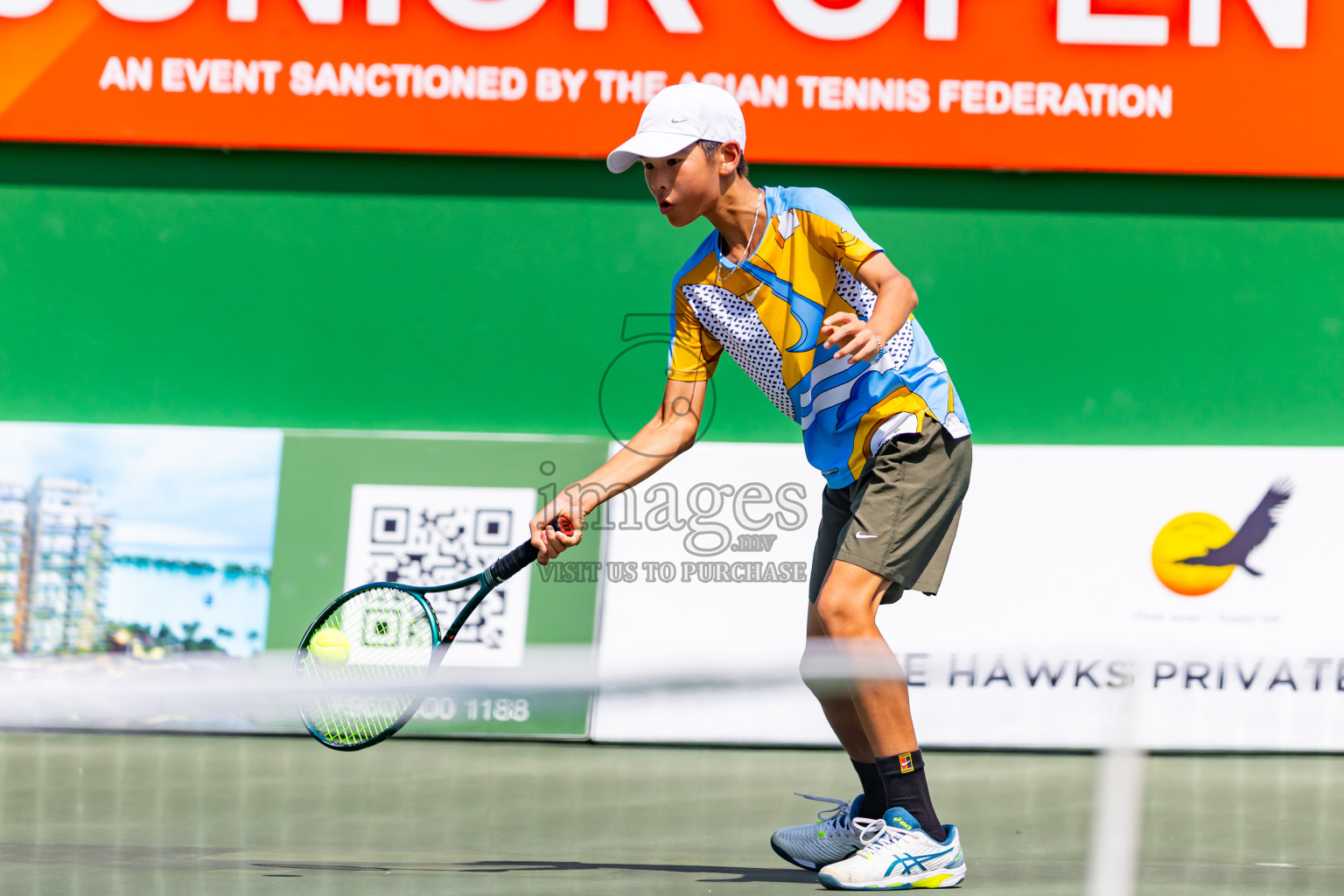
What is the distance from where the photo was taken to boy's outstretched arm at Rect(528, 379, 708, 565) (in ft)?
9.58

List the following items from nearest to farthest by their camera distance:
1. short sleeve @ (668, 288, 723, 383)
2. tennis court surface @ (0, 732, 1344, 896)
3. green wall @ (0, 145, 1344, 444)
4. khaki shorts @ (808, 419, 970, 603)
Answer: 1. khaki shorts @ (808, 419, 970, 603)
2. tennis court surface @ (0, 732, 1344, 896)
3. short sleeve @ (668, 288, 723, 383)
4. green wall @ (0, 145, 1344, 444)

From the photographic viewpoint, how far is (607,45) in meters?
5.30

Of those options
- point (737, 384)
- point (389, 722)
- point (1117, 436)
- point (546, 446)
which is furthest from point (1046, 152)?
point (389, 722)

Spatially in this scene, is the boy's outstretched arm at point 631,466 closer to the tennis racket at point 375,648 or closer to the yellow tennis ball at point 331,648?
the tennis racket at point 375,648

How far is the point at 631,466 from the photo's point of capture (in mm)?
3143

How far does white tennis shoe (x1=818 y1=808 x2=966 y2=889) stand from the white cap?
1545 millimetres

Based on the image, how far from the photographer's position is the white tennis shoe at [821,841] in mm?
3211

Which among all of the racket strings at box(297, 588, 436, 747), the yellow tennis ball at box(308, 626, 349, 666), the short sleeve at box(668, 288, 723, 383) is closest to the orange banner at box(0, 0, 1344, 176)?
the short sleeve at box(668, 288, 723, 383)

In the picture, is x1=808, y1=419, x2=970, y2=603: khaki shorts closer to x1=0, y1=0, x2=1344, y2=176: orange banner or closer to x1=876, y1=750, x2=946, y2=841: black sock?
x1=876, y1=750, x2=946, y2=841: black sock

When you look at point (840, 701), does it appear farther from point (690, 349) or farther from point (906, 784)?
point (690, 349)

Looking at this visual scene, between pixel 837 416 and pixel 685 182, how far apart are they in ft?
2.08

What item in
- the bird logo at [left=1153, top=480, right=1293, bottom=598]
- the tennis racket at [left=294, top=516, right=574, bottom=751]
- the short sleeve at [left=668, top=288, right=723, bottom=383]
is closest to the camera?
the tennis racket at [left=294, top=516, right=574, bottom=751]

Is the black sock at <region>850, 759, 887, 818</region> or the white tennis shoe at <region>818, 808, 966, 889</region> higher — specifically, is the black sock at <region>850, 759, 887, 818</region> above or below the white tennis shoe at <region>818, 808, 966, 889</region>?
above

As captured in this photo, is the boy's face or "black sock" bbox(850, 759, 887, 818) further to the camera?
"black sock" bbox(850, 759, 887, 818)
